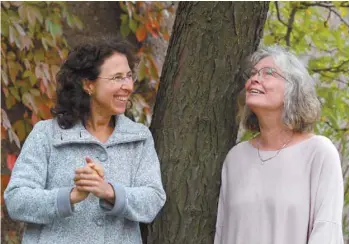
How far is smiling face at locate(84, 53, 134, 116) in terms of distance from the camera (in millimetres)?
3037

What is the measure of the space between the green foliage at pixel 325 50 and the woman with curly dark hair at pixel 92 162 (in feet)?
4.58

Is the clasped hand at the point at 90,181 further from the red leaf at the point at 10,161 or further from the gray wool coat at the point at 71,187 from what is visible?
the red leaf at the point at 10,161

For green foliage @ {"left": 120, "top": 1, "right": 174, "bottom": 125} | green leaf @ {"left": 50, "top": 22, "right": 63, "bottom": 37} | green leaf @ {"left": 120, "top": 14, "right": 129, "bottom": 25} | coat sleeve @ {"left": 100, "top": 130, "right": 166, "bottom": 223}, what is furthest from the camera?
green leaf @ {"left": 120, "top": 14, "right": 129, "bottom": 25}

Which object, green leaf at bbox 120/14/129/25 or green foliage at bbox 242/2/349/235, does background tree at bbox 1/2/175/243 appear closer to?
green leaf at bbox 120/14/129/25

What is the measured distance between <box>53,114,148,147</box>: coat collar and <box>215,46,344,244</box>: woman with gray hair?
Answer: 0.40 meters

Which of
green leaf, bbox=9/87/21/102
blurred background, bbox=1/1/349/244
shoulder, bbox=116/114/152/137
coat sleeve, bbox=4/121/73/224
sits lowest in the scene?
coat sleeve, bbox=4/121/73/224

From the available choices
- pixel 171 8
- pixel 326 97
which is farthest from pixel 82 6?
A: pixel 326 97

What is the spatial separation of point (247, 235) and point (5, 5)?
1.98 metres

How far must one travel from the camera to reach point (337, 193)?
118 inches

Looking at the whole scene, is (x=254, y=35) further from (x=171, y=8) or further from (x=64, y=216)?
(x=171, y=8)

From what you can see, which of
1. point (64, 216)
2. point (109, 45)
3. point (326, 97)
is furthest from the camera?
point (326, 97)

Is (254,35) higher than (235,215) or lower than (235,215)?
higher

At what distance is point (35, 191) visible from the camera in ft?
9.53

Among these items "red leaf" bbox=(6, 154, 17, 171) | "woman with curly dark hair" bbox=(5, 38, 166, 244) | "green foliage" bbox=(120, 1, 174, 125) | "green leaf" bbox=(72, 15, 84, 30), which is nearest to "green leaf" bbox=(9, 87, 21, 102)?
"red leaf" bbox=(6, 154, 17, 171)
